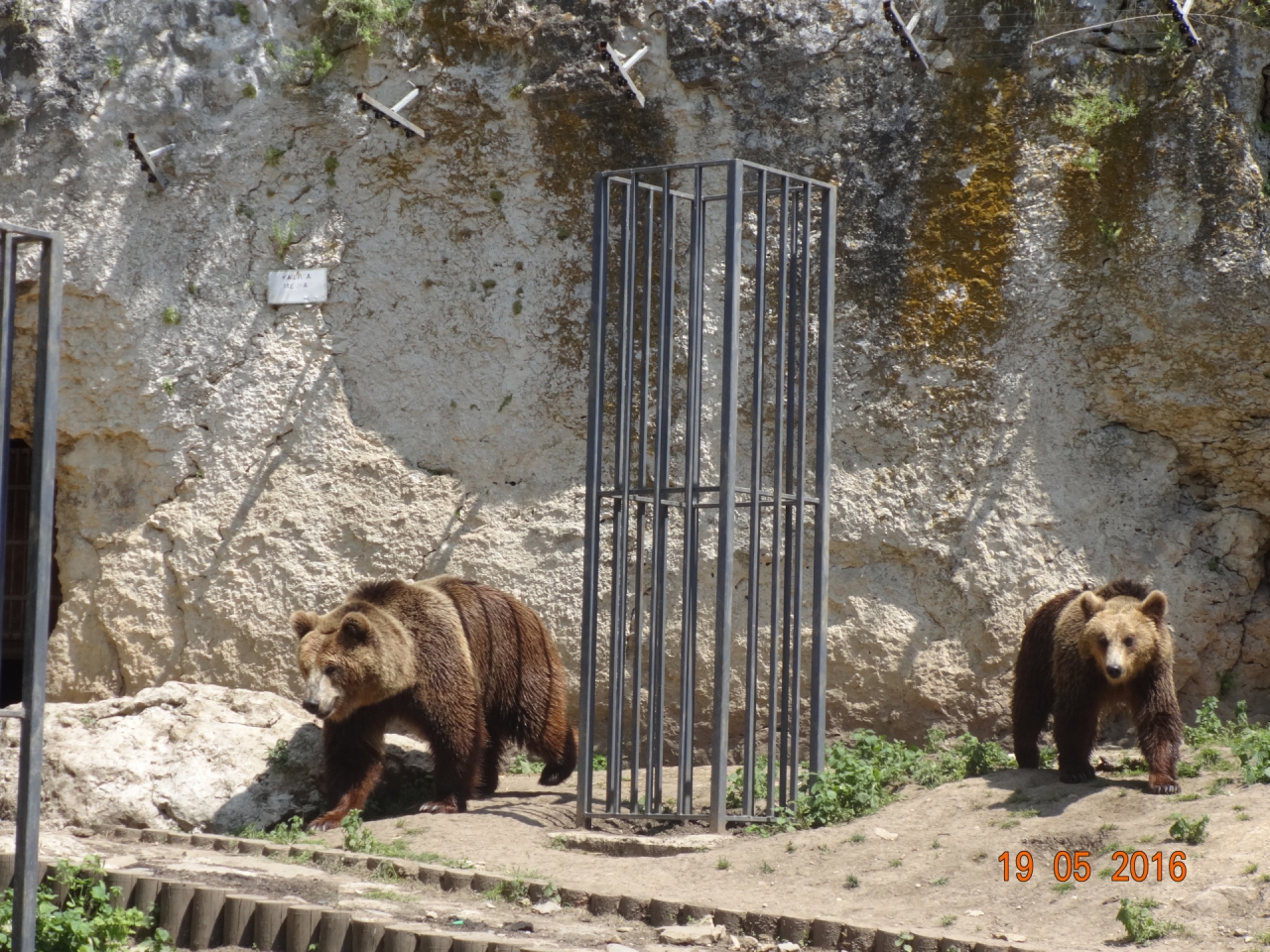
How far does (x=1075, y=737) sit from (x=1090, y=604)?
677mm

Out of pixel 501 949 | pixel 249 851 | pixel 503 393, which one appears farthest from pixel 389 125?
pixel 501 949

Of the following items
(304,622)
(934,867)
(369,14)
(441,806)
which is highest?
(369,14)

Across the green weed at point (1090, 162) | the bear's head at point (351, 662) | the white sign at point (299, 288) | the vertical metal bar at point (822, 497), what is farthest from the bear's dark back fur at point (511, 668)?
the green weed at point (1090, 162)

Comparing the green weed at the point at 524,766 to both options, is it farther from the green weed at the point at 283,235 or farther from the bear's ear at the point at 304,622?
the green weed at the point at 283,235

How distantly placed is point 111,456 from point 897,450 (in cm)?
549

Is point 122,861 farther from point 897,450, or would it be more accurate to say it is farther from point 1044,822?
point 897,450

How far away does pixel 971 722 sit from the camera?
8.85 meters

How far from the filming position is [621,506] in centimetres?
754

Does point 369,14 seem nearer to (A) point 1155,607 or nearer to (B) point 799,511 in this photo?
(B) point 799,511

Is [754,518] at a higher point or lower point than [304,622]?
higher

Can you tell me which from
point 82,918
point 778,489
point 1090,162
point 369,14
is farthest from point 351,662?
point 1090,162

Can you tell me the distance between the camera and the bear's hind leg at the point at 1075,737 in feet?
23.0
